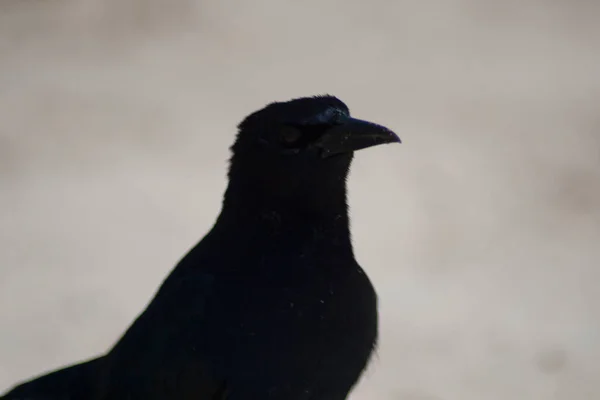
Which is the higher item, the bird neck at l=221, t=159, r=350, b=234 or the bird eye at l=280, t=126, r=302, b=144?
the bird eye at l=280, t=126, r=302, b=144

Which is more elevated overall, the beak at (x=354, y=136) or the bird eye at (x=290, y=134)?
the bird eye at (x=290, y=134)

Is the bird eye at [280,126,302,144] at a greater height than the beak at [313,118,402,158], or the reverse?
the bird eye at [280,126,302,144]

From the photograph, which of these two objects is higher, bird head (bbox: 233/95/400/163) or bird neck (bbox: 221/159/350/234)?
bird head (bbox: 233/95/400/163)

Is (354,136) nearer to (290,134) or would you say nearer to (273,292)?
(290,134)

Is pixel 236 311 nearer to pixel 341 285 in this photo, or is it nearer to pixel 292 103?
pixel 341 285
